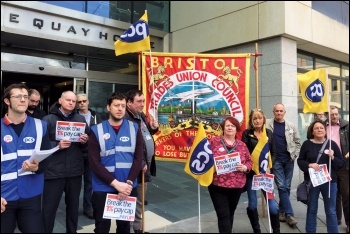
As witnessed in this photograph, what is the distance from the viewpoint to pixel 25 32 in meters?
8.26

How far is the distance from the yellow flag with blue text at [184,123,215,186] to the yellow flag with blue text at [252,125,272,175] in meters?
0.71

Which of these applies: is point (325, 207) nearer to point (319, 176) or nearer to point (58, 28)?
point (319, 176)

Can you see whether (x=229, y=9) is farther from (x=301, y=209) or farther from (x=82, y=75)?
(x=301, y=209)

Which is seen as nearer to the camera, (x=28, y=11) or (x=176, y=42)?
(x=28, y=11)

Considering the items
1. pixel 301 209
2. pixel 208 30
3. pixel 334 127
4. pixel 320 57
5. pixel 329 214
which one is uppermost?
pixel 208 30

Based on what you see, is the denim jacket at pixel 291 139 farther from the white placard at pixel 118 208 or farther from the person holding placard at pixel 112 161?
the white placard at pixel 118 208

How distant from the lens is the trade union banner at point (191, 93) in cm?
581

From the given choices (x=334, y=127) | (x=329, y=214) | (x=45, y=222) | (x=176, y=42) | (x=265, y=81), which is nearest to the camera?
(x=45, y=222)

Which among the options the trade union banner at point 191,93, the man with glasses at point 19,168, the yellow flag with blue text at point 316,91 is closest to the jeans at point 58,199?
the man with glasses at point 19,168

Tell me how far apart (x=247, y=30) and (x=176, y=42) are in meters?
2.74

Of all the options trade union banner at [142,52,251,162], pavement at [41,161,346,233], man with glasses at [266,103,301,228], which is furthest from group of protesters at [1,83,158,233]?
man with glasses at [266,103,301,228]

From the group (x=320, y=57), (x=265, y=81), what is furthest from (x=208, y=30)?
(x=320, y=57)

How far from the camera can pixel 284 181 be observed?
508 centimetres

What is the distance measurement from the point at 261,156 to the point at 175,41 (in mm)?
7056
